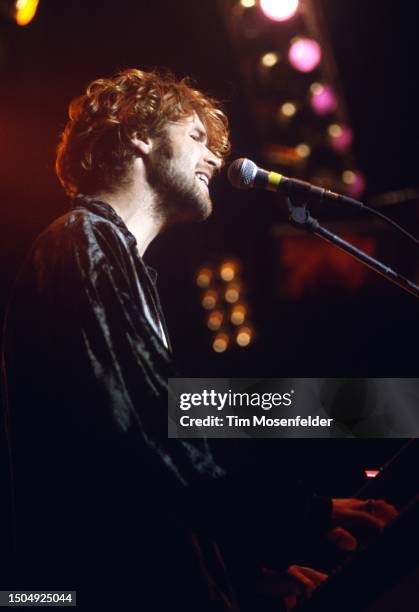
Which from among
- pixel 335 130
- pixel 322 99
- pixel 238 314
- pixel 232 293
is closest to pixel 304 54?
pixel 322 99

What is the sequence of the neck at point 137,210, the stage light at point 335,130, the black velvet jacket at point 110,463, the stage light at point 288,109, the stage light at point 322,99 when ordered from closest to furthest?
the black velvet jacket at point 110,463
the neck at point 137,210
the stage light at point 322,99
the stage light at point 288,109
the stage light at point 335,130

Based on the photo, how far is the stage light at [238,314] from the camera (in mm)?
10667

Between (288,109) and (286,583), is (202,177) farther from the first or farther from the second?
(288,109)

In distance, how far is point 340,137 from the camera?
8172mm

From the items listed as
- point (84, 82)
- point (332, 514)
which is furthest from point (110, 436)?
point (84, 82)

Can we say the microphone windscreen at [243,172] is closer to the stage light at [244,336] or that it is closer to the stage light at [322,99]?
the stage light at [322,99]

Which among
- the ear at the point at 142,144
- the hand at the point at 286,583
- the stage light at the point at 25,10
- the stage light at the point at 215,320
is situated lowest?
the stage light at the point at 215,320

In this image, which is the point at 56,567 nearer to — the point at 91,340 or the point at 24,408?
the point at 24,408

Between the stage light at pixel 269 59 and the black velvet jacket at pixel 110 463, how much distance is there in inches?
223

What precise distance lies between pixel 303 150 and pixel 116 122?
6.57m

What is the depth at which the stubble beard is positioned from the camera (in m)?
2.04

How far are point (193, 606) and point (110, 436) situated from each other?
46 cm

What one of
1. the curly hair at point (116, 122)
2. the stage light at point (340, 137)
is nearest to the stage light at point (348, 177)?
the stage light at point (340, 137)

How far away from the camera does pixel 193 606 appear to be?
1.39 meters
